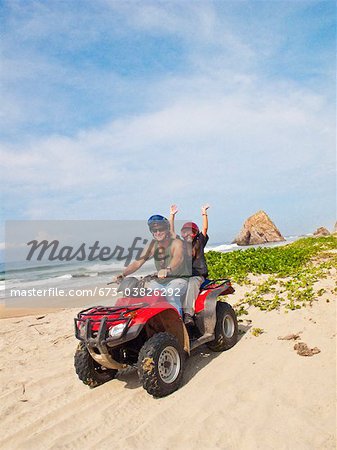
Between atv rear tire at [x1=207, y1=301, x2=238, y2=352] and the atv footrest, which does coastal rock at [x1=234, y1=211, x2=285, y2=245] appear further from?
the atv footrest

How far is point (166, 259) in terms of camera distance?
19.5 feet

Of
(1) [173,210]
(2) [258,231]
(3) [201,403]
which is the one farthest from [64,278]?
(2) [258,231]

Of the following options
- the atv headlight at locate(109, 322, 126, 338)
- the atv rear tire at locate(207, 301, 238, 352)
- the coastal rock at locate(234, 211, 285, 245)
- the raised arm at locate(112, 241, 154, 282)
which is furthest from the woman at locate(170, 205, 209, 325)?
the coastal rock at locate(234, 211, 285, 245)

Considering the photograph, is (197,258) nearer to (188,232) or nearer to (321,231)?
(188,232)

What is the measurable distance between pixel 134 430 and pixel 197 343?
1.70 metres

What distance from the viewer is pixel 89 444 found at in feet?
13.0

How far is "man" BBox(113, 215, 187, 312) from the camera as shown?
552 cm

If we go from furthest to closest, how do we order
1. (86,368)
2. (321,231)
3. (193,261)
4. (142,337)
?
1. (321,231)
2. (193,261)
3. (142,337)
4. (86,368)

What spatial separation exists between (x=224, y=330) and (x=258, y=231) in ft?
156

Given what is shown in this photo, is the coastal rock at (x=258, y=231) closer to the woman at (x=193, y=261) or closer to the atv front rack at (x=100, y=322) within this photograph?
the woman at (x=193, y=261)

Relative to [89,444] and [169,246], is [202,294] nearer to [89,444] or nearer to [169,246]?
[169,246]

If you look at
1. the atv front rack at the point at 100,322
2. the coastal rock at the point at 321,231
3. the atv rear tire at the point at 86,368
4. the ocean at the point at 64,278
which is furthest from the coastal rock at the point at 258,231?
the atv front rack at the point at 100,322

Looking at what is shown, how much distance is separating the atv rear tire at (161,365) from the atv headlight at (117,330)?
15.9 inches

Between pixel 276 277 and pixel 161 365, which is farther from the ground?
pixel 276 277
